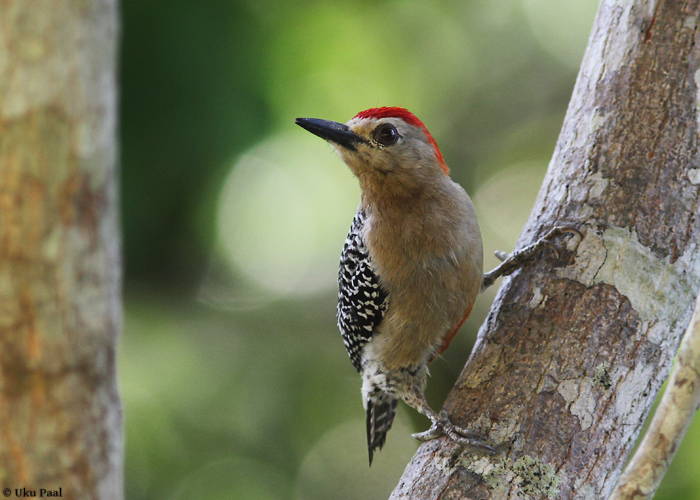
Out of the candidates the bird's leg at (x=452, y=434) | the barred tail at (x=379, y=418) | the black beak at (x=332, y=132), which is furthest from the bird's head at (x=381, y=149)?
the barred tail at (x=379, y=418)

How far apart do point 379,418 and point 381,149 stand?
1.67m

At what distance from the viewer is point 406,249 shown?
3.04m

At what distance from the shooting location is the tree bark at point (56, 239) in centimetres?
113

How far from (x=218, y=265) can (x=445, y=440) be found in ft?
13.3

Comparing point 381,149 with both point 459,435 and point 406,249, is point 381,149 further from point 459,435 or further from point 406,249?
point 459,435

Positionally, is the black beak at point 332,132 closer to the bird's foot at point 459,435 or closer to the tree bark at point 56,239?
the bird's foot at point 459,435

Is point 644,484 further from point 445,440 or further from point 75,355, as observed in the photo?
point 75,355

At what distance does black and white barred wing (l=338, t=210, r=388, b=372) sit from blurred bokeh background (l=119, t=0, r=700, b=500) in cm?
237

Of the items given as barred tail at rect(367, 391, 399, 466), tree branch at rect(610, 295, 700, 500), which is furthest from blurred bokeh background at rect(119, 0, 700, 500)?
tree branch at rect(610, 295, 700, 500)

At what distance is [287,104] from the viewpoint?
624cm

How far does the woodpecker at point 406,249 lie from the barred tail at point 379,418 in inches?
14.4

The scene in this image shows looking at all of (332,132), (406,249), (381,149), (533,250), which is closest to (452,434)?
(533,250)

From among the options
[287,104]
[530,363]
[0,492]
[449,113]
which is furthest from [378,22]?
[0,492]

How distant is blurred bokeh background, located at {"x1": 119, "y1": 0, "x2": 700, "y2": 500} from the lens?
18.5ft
